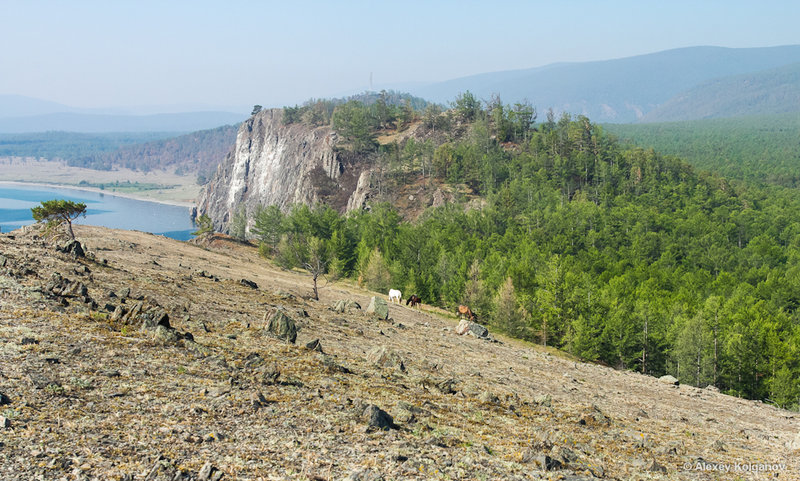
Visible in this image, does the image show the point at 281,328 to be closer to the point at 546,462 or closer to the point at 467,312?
the point at 546,462

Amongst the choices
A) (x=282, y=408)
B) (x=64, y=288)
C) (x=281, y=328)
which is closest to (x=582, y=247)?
A: (x=281, y=328)

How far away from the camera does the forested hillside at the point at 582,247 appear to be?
57875 mm

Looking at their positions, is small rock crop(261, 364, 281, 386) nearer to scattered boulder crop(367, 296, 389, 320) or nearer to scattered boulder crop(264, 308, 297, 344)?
scattered boulder crop(264, 308, 297, 344)

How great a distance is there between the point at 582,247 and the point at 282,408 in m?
106

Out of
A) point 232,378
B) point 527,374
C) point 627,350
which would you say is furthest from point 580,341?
point 232,378

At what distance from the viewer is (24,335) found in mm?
18641

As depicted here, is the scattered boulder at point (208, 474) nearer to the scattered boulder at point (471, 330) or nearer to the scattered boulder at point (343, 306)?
the scattered boulder at point (343, 306)

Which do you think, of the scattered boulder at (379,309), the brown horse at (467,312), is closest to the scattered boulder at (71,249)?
the scattered boulder at (379,309)

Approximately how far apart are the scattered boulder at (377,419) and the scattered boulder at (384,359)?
8.44m

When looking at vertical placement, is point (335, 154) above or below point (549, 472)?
above

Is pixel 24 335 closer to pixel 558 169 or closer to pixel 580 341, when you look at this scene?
pixel 580 341

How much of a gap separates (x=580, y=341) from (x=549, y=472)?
4461 cm

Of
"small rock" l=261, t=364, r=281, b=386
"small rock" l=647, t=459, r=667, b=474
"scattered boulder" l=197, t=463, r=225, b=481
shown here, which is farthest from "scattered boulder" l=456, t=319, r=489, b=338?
"scattered boulder" l=197, t=463, r=225, b=481

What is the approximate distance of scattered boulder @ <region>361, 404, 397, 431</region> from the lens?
1603cm
